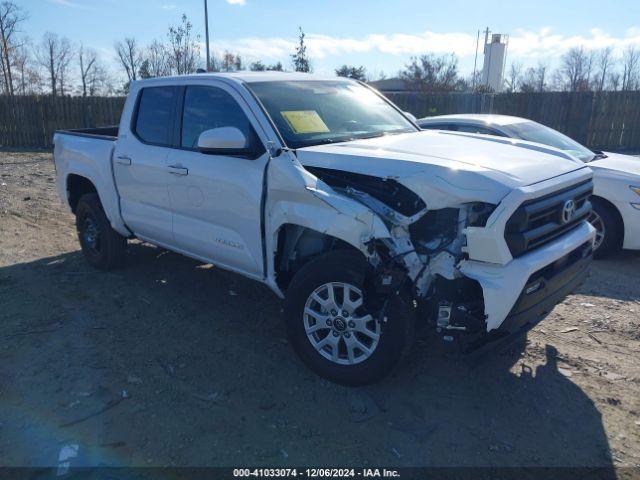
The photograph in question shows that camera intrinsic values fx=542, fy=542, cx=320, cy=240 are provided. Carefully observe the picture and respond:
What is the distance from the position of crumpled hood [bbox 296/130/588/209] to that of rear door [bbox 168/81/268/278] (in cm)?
50

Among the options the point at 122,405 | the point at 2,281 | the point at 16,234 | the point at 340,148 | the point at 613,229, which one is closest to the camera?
the point at 122,405

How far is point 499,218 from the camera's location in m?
3.03

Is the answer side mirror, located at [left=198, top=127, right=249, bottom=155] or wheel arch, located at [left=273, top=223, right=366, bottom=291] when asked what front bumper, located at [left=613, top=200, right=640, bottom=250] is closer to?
wheel arch, located at [left=273, top=223, right=366, bottom=291]

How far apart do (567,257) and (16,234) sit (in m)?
7.03

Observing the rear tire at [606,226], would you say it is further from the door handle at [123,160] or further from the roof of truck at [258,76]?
the door handle at [123,160]

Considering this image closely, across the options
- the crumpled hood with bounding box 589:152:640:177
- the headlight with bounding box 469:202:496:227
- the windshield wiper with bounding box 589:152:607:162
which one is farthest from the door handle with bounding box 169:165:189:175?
the windshield wiper with bounding box 589:152:607:162

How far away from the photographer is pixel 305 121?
13.9 feet

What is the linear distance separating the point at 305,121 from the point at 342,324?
5.38 feet

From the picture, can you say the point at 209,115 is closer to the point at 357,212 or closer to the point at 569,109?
the point at 357,212

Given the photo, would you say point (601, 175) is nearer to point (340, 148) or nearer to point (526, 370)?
point (526, 370)

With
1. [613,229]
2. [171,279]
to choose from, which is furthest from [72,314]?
[613,229]

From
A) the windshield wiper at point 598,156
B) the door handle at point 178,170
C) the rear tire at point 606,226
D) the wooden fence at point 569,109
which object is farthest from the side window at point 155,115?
the wooden fence at point 569,109

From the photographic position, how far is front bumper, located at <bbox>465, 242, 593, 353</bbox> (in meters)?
3.15

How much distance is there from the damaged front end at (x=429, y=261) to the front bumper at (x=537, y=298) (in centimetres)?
9
